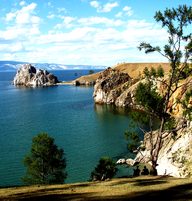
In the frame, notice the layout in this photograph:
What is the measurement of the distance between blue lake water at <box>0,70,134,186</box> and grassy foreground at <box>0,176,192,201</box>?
38571 mm

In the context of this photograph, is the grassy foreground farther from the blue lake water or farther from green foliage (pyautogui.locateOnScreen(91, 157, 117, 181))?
the blue lake water

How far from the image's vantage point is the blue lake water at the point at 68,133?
80.8 m

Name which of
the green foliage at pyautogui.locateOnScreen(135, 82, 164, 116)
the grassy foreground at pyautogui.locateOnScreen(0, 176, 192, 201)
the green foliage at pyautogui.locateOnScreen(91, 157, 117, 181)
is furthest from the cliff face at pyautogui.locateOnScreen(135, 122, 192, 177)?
the grassy foreground at pyautogui.locateOnScreen(0, 176, 192, 201)

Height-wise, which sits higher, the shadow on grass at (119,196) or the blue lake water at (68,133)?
the shadow on grass at (119,196)

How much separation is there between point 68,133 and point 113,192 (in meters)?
86.5

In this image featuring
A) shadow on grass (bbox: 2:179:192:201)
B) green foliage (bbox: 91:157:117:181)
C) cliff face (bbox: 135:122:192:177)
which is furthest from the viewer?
green foliage (bbox: 91:157:117:181)

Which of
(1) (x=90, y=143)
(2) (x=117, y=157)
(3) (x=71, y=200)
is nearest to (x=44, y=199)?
(3) (x=71, y=200)

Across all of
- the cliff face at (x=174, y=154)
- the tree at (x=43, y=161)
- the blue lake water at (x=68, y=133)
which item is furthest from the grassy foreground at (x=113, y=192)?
the blue lake water at (x=68, y=133)

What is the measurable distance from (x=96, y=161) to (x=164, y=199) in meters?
56.6

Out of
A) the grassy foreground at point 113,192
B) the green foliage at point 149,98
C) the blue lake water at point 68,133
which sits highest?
the green foliage at point 149,98

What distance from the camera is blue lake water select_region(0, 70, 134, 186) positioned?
80812 mm

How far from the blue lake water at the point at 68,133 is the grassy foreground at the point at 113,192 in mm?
38571

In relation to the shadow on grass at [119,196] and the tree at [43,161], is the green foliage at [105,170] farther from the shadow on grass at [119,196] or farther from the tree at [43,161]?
the shadow on grass at [119,196]

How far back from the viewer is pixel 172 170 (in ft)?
219
